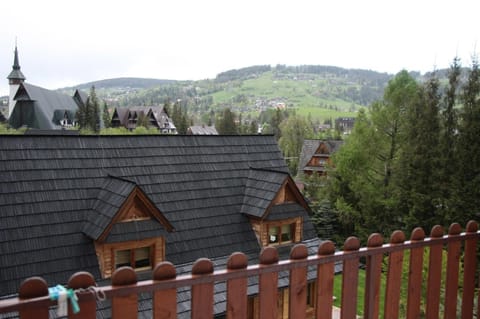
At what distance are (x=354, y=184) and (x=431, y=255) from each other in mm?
18283

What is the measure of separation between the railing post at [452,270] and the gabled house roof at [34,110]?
165 ft

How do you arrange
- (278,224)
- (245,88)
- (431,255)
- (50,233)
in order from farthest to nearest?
(245,88)
(278,224)
(50,233)
(431,255)

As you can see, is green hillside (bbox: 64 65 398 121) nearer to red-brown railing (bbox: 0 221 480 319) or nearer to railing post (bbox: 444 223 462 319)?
railing post (bbox: 444 223 462 319)

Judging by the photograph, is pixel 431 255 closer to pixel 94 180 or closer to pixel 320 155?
pixel 94 180

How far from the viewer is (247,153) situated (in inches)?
437

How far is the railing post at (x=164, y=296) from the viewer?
75.2 inches

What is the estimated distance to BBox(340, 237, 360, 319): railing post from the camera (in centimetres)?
252

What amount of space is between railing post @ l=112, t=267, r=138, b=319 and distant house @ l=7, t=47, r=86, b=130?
50.5 meters

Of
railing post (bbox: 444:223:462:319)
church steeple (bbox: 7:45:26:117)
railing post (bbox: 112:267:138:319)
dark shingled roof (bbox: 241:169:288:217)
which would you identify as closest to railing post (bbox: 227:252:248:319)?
railing post (bbox: 112:267:138:319)

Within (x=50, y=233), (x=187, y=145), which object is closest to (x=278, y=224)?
(x=187, y=145)

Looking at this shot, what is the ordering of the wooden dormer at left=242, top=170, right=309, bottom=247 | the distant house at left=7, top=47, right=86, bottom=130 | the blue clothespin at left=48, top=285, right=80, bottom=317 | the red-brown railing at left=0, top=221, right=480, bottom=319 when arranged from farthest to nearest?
the distant house at left=7, top=47, right=86, bottom=130, the wooden dormer at left=242, top=170, right=309, bottom=247, the red-brown railing at left=0, top=221, right=480, bottom=319, the blue clothespin at left=48, top=285, right=80, bottom=317

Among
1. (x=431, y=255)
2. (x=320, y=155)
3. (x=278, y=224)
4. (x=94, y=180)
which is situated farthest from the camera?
(x=320, y=155)

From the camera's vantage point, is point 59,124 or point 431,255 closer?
point 431,255

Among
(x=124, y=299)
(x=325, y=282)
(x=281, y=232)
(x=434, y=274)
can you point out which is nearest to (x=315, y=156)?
(x=281, y=232)
